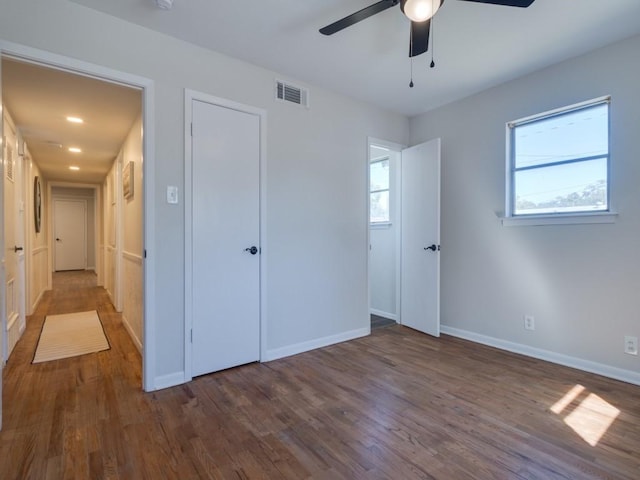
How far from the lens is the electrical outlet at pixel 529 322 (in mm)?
3096

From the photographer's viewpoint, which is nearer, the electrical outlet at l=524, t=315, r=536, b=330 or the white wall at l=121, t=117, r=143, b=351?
the electrical outlet at l=524, t=315, r=536, b=330

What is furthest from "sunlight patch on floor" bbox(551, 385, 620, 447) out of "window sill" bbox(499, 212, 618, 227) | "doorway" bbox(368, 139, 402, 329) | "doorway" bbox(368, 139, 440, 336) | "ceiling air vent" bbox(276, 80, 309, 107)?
"ceiling air vent" bbox(276, 80, 309, 107)

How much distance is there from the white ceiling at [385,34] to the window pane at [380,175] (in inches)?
58.2

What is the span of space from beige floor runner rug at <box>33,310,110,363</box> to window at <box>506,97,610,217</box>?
439 centimetres

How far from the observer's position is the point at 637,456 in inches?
66.7

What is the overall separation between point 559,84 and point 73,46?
3.72 meters

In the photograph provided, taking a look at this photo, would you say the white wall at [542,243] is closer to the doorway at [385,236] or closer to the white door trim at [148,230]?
the doorway at [385,236]

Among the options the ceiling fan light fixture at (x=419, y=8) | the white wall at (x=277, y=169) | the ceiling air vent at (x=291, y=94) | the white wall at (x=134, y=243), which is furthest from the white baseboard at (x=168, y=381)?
the ceiling fan light fixture at (x=419, y=8)

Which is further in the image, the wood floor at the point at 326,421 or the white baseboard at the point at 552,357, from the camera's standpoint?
the white baseboard at the point at 552,357

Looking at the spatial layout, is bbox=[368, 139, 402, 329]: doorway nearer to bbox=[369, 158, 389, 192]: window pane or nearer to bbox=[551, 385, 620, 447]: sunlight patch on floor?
bbox=[369, 158, 389, 192]: window pane

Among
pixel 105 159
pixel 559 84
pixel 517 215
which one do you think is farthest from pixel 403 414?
pixel 105 159

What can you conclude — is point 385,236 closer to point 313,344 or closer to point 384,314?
point 384,314

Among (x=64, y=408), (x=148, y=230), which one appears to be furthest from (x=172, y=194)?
Answer: (x=64, y=408)

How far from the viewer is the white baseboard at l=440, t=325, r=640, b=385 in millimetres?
2570
